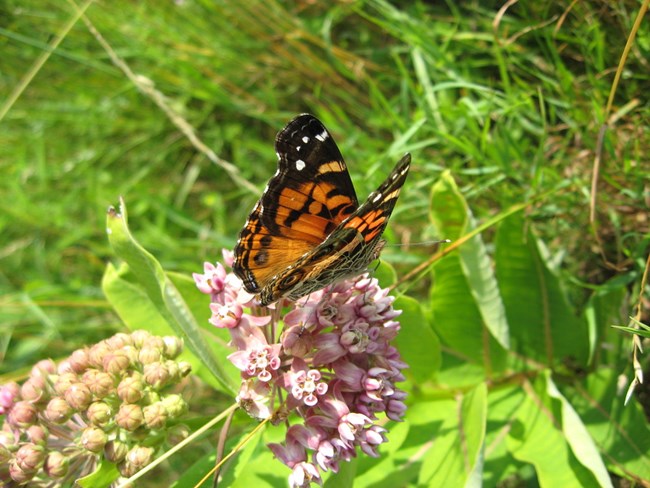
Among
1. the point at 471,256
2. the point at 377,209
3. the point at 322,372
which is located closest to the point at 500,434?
the point at 471,256

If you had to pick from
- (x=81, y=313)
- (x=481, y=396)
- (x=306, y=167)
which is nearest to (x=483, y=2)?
(x=306, y=167)

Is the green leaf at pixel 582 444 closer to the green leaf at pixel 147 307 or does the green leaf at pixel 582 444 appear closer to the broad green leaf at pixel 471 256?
the broad green leaf at pixel 471 256

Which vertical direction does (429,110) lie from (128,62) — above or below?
below

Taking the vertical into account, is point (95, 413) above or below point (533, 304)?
above

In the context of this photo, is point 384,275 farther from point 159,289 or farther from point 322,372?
point 159,289

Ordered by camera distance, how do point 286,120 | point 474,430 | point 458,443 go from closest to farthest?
point 474,430 → point 458,443 → point 286,120

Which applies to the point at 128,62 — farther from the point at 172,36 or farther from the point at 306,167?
the point at 306,167

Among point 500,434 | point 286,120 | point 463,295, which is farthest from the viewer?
point 286,120

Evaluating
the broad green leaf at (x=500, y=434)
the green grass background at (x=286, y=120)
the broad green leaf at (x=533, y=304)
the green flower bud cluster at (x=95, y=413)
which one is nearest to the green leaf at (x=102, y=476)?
the green flower bud cluster at (x=95, y=413)
